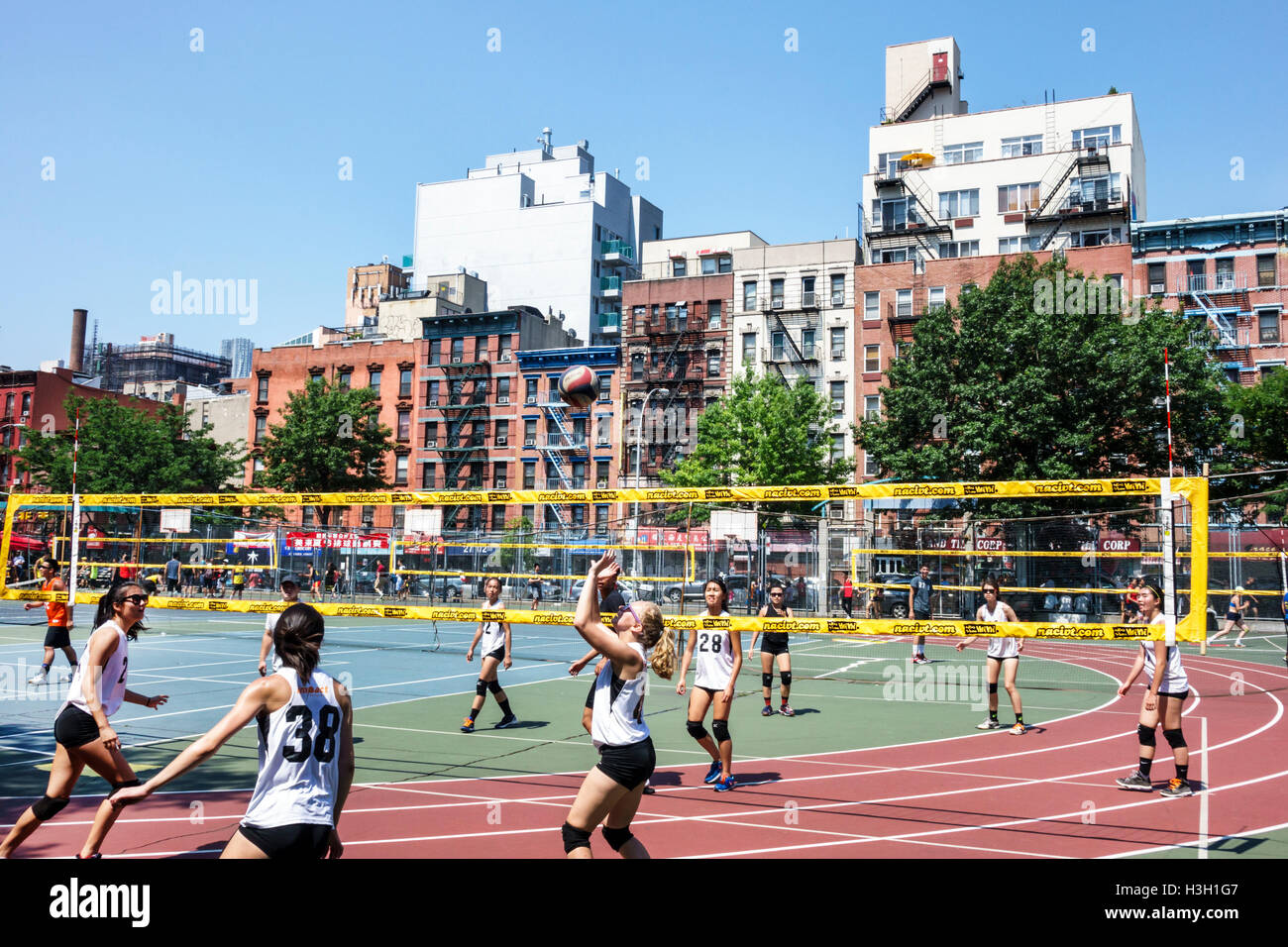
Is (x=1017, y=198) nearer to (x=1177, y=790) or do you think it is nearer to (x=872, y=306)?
(x=872, y=306)

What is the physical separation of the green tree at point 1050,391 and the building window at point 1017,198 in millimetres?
18095

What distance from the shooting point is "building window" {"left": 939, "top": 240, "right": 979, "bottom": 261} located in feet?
199

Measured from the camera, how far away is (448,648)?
26.8 m

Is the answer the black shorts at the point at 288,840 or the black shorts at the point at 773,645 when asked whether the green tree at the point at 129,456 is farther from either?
the black shorts at the point at 288,840

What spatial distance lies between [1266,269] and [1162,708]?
55.7 metres

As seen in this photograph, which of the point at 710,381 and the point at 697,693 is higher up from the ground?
the point at 710,381

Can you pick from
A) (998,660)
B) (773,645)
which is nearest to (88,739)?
(773,645)

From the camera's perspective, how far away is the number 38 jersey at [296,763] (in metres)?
4.85

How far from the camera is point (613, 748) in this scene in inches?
248

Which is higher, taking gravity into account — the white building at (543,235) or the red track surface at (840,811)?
the white building at (543,235)

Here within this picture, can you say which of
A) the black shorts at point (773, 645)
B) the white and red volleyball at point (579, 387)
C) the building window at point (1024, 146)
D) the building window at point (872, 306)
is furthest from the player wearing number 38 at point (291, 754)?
the building window at point (1024, 146)
